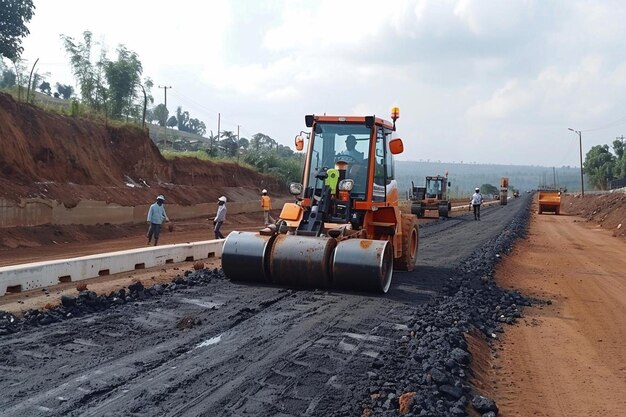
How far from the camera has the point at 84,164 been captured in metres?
29.0

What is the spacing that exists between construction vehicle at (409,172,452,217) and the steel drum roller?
3002 centimetres

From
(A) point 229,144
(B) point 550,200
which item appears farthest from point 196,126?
(B) point 550,200

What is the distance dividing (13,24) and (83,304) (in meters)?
26.2

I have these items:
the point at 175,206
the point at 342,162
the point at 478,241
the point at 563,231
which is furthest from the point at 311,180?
the point at 563,231

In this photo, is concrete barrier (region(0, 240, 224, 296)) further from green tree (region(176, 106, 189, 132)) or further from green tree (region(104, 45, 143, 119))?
green tree (region(176, 106, 189, 132))

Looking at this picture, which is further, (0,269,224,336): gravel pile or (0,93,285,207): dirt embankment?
(0,93,285,207): dirt embankment

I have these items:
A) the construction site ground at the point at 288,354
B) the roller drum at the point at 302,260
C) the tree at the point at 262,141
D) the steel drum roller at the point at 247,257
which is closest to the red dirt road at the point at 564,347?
the construction site ground at the point at 288,354

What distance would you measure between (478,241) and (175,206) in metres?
14.4

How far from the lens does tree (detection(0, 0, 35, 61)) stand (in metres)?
30.7

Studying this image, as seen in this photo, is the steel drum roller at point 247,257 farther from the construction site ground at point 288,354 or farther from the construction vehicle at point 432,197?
the construction vehicle at point 432,197

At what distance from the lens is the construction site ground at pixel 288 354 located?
5719mm

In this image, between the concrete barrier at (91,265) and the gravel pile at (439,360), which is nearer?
the gravel pile at (439,360)

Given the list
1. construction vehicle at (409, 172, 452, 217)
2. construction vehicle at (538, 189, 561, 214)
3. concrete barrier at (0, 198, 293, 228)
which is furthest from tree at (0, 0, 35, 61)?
construction vehicle at (538, 189, 561, 214)

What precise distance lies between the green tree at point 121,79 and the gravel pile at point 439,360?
31.1 m
